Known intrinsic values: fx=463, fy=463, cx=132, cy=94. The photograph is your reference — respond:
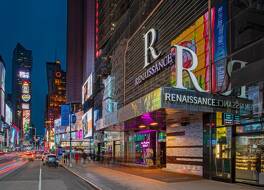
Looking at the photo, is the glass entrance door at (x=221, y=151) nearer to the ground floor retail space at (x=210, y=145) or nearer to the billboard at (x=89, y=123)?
the ground floor retail space at (x=210, y=145)

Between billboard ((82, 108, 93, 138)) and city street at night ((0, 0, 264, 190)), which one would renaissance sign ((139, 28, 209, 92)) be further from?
billboard ((82, 108, 93, 138))

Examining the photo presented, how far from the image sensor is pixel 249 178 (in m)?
21.6

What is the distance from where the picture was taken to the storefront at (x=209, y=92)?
21.4 metres

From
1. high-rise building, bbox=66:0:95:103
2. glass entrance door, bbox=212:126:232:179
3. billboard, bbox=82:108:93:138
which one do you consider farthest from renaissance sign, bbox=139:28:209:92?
high-rise building, bbox=66:0:95:103

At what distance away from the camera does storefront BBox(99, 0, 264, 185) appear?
21.4 meters

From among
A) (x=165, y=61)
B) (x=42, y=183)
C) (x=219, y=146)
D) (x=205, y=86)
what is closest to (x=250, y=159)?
(x=219, y=146)

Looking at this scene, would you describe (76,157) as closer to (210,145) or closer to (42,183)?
(42,183)

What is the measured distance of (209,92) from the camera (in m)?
24.7

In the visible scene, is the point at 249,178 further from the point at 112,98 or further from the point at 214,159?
the point at 112,98

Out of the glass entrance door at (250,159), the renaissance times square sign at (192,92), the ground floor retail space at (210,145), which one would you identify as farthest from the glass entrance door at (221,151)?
the renaissance times square sign at (192,92)

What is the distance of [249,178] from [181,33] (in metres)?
11.5

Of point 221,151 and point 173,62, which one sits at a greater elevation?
point 173,62

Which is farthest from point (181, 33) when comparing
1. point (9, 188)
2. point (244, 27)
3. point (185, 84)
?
point (9, 188)

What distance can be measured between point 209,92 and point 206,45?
2778 mm
